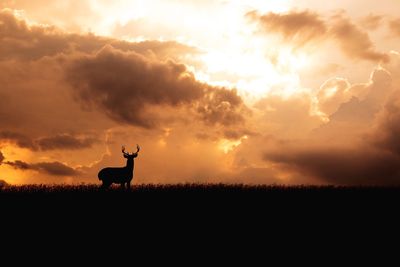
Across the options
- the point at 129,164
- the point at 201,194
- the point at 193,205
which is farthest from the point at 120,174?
the point at 193,205

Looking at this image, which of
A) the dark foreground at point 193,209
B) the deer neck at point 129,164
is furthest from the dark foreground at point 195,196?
the deer neck at point 129,164

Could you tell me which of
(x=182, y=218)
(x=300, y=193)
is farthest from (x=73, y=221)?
(x=300, y=193)

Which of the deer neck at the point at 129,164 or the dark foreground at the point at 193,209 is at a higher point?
the deer neck at the point at 129,164

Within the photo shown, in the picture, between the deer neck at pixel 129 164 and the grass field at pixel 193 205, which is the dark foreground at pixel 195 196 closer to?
the grass field at pixel 193 205

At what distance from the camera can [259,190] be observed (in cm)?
2753

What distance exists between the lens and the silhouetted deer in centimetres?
2841

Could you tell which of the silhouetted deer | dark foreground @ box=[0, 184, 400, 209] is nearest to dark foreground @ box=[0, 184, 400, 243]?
dark foreground @ box=[0, 184, 400, 209]

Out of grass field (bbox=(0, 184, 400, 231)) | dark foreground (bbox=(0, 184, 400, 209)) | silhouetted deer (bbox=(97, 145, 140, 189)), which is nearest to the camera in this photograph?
grass field (bbox=(0, 184, 400, 231))

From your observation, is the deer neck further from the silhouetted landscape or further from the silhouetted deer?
the silhouetted landscape

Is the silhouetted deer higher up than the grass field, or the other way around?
the silhouetted deer

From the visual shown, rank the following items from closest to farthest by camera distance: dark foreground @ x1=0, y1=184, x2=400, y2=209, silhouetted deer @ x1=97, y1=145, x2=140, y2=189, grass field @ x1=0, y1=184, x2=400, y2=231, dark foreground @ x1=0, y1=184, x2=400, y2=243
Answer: dark foreground @ x1=0, y1=184, x2=400, y2=243 < grass field @ x1=0, y1=184, x2=400, y2=231 < dark foreground @ x1=0, y1=184, x2=400, y2=209 < silhouetted deer @ x1=97, y1=145, x2=140, y2=189

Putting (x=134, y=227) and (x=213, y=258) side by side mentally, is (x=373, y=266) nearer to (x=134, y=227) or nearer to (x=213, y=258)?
(x=213, y=258)

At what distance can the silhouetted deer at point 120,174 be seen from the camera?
28406 mm

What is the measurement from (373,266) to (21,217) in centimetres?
1405
